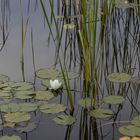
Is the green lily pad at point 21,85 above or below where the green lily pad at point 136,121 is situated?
above

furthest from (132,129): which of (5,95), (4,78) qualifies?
(4,78)

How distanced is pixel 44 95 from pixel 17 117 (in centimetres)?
26

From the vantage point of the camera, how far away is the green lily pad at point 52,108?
1.85 metres

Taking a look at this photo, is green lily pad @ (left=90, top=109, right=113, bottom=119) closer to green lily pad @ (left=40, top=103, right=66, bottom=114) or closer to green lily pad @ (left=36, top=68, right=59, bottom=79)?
green lily pad @ (left=40, top=103, right=66, bottom=114)

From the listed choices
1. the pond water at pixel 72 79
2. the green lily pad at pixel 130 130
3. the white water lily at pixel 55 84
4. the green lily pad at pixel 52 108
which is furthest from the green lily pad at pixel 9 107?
the green lily pad at pixel 130 130

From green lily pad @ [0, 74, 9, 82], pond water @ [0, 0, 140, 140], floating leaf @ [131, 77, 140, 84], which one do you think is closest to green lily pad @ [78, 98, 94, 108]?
pond water @ [0, 0, 140, 140]

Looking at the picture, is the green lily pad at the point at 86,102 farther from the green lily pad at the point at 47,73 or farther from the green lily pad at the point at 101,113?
the green lily pad at the point at 47,73

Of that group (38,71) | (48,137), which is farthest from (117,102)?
(38,71)

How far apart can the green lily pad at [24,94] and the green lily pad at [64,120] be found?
10.0 inches

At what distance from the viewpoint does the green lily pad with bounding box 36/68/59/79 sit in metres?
2.18

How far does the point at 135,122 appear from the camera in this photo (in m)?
1.75

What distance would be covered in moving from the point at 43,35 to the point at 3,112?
1.06 metres

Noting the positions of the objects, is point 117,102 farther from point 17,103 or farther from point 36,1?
point 36,1

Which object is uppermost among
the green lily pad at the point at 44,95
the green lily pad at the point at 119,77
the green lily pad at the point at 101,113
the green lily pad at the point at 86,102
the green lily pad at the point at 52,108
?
the green lily pad at the point at 119,77
